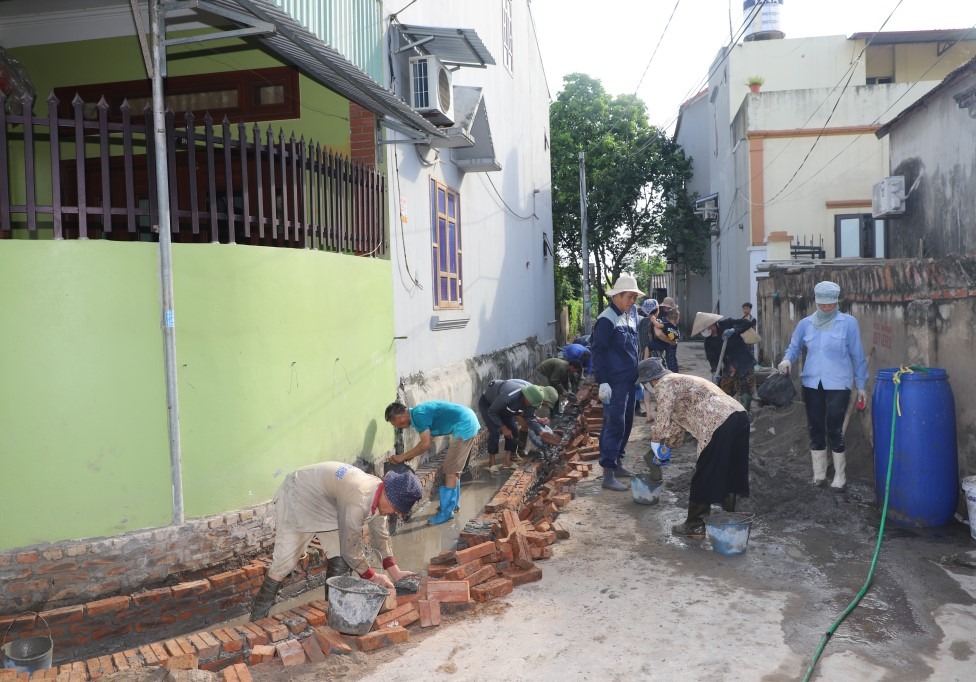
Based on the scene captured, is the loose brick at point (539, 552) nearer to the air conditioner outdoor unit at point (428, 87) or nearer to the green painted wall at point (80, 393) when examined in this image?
the green painted wall at point (80, 393)

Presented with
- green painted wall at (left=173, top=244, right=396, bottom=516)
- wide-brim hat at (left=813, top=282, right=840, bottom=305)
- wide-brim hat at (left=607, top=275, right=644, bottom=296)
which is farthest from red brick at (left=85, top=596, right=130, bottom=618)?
wide-brim hat at (left=813, top=282, right=840, bottom=305)

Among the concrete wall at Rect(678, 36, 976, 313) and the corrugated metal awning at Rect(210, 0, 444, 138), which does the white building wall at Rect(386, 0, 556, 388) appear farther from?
the concrete wall at Rect(678, 36, 976, 313)

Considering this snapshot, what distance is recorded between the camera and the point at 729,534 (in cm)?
511

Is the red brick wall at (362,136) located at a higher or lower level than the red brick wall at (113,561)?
higher

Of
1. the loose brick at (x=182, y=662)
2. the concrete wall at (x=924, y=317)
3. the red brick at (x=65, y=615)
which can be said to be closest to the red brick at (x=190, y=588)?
the red brick at (x=65, y=615)

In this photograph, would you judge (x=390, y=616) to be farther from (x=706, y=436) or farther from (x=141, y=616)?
(x=706, y=436)

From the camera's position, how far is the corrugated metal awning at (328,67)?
4883mm

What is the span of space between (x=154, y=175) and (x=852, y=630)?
16.0 ft

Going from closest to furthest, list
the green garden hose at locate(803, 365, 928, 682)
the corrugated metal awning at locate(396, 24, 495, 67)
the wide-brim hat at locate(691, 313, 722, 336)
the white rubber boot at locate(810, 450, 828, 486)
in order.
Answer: the green garden hose at locate(803, 365, 928, 682) → the white rubber boot at locate(810, 450, 828, 486) → the corrugated metal awning at locate(396, 24, 495, 67) → the wide-brim hat at locate(691, 313, 722, 336)

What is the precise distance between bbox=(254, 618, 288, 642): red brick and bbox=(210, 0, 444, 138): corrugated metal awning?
365 cm

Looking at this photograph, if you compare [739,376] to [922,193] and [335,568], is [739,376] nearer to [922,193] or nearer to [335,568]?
[922,193]

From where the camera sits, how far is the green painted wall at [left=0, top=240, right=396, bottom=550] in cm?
443

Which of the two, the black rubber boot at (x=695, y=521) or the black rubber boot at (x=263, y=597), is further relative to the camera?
the black rubber boot at (x=695, y=521)

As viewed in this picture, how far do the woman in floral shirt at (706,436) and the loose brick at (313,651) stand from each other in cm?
280
